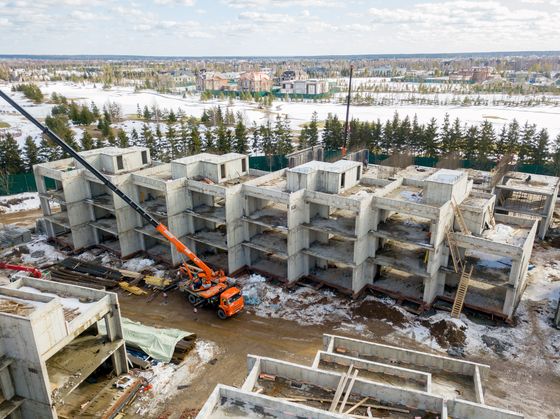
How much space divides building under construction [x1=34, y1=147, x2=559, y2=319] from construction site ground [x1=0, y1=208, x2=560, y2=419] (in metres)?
1.53

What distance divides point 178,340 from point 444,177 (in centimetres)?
2140

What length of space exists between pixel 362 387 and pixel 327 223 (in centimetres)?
1825

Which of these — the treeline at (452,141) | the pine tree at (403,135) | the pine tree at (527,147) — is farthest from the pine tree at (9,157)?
the pine tree at (527,147)

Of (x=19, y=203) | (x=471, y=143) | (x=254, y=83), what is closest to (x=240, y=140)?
(x=19, y=203)

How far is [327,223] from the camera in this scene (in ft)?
108

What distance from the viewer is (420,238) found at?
30172 millimetres

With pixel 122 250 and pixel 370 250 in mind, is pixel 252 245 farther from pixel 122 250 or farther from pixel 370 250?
pixel 122 250

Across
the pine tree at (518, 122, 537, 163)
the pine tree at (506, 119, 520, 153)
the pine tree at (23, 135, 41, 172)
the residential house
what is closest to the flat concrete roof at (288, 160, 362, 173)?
the pine tree at (518, 122, 537, 163)

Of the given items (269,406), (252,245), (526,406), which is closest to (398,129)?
(252,245)

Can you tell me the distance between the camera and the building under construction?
2903 cm

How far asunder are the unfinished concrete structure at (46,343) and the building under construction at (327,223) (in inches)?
501

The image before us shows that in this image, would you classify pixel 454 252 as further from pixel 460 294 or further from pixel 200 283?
pixel 200 283

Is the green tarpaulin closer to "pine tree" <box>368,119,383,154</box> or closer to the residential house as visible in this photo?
"pine tree" <box>368,119,383,154</box>

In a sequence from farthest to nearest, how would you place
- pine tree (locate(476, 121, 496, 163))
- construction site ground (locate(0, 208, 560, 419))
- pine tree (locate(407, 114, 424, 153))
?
pine tree (locate(407, 114, 424, 153)), pine tree (locate(476, 121, 496, 163)), construction site ground (locate(0, 208, 560, 419))
